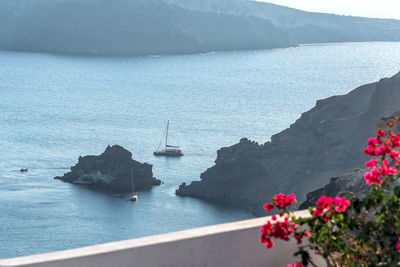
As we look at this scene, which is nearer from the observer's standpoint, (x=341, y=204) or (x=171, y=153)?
(x=341, y=204)

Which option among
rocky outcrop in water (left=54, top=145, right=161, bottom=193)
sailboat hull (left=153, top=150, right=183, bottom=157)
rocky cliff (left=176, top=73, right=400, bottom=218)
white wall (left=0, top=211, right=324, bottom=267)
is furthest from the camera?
sailboat hull (left=153, top=150, right=183, bottom=157)

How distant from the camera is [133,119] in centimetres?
5359

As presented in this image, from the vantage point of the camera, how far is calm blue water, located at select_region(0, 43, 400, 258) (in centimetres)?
3092

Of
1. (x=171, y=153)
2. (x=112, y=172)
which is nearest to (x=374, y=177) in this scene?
(x=112, y=172)

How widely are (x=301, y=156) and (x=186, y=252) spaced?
1228 inches

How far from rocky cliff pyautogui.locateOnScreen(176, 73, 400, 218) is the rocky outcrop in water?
3.04m

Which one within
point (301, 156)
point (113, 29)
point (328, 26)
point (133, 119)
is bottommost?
point (301, 156)

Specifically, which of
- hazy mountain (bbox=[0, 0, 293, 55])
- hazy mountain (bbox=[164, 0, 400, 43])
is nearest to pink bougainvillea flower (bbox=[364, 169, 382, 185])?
hazy mountain (bbox=[0, 0, 293, 55])

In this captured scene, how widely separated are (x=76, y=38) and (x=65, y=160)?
68.5 meters

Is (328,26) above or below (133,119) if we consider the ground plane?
above

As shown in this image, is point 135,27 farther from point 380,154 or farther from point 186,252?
point 380,154

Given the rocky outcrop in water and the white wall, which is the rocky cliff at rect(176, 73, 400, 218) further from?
the white wall

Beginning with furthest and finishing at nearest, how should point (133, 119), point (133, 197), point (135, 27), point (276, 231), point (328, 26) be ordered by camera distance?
1. point (328, 26)
2. point (135, 27)
3. point (133, 119)
4. point (133, 197)
5. point (276, 231)

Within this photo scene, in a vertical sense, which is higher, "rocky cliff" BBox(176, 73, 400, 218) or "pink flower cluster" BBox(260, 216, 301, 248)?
"pink flower cluster" BBox(260, 216, 301, 248)
